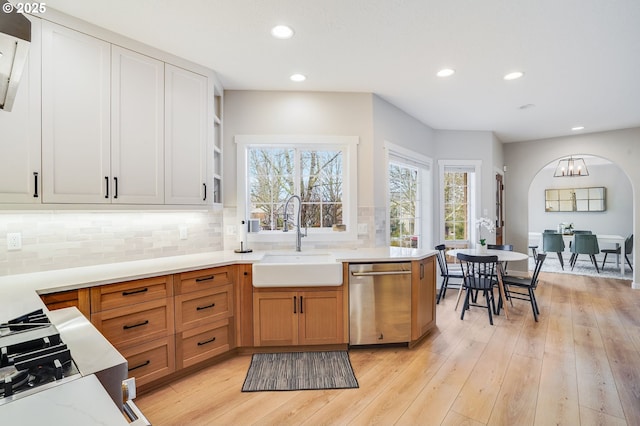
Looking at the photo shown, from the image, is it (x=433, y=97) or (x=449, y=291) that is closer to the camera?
(x=433, y=97)

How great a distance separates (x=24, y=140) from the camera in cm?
186

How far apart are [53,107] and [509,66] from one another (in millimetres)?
3712

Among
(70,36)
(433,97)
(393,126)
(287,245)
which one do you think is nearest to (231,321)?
(287,245)

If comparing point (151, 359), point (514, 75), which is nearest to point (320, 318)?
point (151, 359)

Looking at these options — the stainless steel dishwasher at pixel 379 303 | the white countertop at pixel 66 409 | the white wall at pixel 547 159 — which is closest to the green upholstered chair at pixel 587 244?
the white wall at pixel 547 159

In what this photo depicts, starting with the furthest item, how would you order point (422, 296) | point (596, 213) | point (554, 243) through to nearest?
point (596, 213), point (554, 243), point (422, 296)

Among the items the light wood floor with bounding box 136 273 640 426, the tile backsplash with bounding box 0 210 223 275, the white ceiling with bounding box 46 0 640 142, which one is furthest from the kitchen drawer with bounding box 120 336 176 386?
the white ceiling with bounding box 46 0 640 142

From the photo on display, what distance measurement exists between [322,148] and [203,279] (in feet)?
6.13

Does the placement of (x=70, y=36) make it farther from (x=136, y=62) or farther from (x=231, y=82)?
(x=231, y=82)

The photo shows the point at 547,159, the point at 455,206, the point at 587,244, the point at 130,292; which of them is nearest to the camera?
the point at 130,292

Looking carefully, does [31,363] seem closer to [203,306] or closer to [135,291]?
[135,291]

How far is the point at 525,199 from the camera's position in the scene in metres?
5.79

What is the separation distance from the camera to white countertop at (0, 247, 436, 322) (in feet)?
4.71

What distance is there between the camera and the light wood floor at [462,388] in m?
1.88
